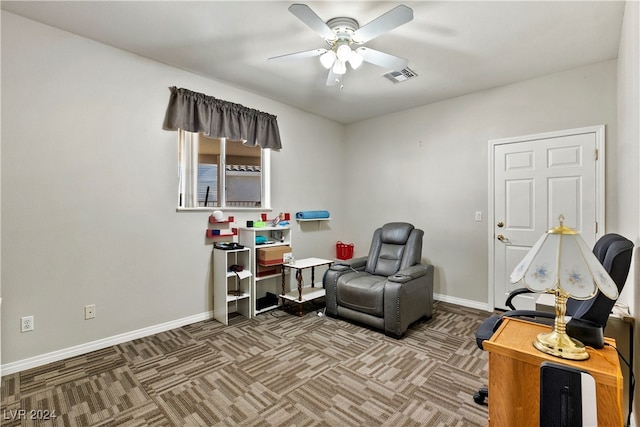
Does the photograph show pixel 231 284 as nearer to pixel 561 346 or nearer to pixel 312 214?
pixel 312 214

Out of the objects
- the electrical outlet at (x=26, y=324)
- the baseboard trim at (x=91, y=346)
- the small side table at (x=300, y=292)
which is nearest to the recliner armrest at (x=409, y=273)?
the small side table at (x=300, y=292)

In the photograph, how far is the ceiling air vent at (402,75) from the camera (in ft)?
10.2

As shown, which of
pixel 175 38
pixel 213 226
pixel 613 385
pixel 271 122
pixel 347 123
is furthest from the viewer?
pixel 347 123

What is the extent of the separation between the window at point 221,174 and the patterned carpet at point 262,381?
4.77ft

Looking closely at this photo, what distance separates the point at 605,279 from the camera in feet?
3.91

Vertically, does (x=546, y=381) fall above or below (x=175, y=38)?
below

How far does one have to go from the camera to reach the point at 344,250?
4.77m

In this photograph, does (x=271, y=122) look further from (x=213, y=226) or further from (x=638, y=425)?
(x=638, y=425)

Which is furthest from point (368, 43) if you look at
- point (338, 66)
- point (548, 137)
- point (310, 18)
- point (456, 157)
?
point (548, 137)

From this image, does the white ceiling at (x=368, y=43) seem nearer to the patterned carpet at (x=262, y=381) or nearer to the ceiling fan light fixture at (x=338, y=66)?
the ceiling fan light fixture at (x=338, y=66)

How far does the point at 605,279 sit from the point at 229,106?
3495mm

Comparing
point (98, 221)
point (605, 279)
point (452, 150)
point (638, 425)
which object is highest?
point (452, 150)

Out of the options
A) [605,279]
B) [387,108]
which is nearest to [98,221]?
[605,279]

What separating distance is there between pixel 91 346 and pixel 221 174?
81.1 inches
